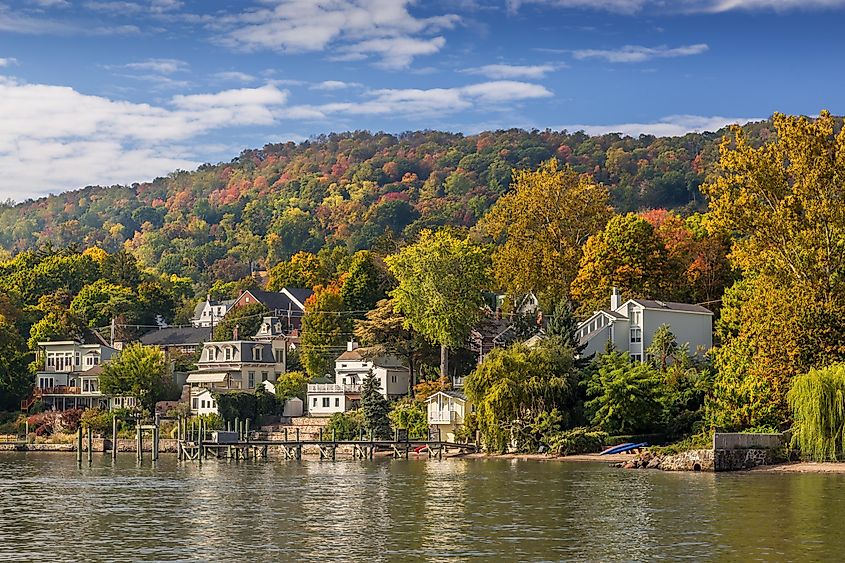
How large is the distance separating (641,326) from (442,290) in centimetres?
1534

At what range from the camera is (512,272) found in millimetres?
98938

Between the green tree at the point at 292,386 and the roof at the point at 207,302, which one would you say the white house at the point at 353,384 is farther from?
the roof at the point at 207,302

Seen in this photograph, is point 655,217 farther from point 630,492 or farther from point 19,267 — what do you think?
point 630,492

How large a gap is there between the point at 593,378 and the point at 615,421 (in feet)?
10.4

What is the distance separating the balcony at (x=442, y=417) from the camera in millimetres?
93500

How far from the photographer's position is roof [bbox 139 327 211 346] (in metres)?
139

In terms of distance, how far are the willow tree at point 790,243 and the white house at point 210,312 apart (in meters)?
102

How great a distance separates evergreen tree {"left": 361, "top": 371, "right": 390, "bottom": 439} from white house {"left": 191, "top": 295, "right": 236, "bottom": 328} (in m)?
68.1

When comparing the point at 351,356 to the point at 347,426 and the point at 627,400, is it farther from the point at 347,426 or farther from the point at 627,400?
the point at 627,400

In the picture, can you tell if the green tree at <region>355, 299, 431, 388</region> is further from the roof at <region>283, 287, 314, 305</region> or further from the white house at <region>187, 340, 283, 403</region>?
the roof at <region>283, 287, 314, 305</region>

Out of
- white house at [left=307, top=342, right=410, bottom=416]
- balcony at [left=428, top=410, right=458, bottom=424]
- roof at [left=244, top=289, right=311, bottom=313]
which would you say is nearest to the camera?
balcony at [left=428, top=410, right=458, bottom=424]

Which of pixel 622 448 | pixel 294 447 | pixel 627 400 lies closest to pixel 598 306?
pixel 627 400

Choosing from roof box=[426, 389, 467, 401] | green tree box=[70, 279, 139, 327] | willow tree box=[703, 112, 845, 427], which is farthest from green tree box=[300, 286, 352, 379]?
willow tree box=[703, 112, 845, 427]

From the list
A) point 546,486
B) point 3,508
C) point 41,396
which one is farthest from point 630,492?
point 41,396
